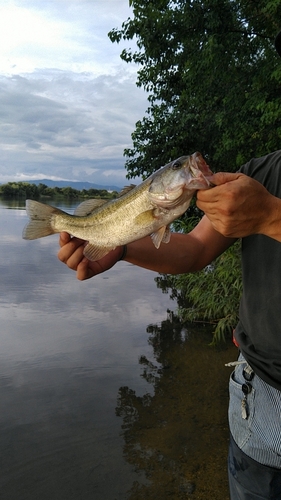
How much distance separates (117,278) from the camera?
14.3m

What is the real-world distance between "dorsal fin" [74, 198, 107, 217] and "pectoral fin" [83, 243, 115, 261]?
0.32 meters

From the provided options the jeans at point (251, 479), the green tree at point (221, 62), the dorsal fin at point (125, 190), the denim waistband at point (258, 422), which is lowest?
the jeans at point (251, 479)

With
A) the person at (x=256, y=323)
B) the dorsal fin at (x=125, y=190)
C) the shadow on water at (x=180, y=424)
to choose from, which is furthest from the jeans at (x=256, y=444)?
the shadow on water at (x=180, y=424)

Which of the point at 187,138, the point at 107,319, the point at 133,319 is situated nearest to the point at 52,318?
the point at 107,319

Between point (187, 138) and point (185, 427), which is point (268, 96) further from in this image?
point (185, 427)

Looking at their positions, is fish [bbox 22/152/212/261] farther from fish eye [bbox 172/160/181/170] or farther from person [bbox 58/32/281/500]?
person [bbox 58/32/281/500]

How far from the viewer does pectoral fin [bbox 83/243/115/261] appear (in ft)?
8.05

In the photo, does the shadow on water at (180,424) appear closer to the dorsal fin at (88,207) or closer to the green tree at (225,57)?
the dorsal fin at (88,207)

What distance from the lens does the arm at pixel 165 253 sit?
100.0 inches

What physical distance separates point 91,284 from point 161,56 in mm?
7839

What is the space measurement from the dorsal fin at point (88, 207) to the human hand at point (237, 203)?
1.03 meters

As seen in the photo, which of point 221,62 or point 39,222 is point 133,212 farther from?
point 221,62

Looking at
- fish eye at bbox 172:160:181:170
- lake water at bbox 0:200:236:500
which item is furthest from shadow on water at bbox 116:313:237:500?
fish eye at bbox 172:160:181:170

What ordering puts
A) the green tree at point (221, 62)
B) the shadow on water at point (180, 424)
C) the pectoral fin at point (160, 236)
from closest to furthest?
the pectoral fin at point (160, 236) < the shadow on water at point (180, 424) < the green tree at point (221, 62)
